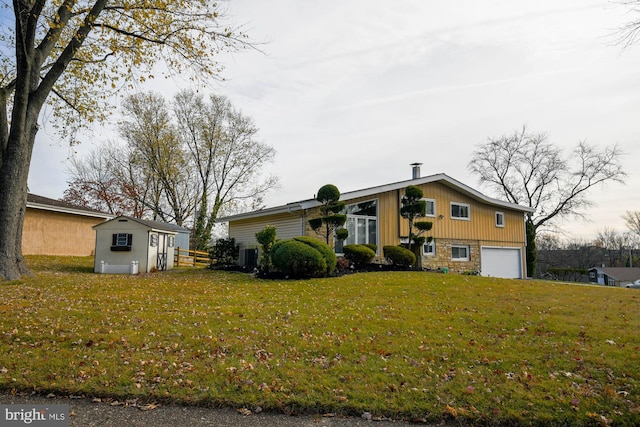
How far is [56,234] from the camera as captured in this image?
22.0 metres

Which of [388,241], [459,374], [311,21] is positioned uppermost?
[311,21]

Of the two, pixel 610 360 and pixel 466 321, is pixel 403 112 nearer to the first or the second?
pixel 466 321

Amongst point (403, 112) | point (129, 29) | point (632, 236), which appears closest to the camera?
→ point (129, 29)


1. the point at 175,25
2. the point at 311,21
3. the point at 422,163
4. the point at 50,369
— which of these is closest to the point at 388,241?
the point at 422,163

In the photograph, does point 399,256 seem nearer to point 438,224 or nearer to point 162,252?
point 438,224

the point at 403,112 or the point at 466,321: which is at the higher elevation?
the point at 403,112

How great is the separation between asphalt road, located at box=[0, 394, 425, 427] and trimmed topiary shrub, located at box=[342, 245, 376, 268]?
479 inches

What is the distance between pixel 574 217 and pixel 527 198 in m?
4.05

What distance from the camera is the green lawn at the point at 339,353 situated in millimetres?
4090

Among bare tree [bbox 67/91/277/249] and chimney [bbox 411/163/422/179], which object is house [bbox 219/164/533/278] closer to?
chimney [bbox 411/163/422/179]

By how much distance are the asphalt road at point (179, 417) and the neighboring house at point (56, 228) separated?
19.3 meters

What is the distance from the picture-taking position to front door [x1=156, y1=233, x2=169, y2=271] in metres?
17.0

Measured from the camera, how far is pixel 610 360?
5.20 metres

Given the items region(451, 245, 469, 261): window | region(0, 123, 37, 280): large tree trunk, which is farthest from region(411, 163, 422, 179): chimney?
region(0, 123, 37, 280): large tree trunk
